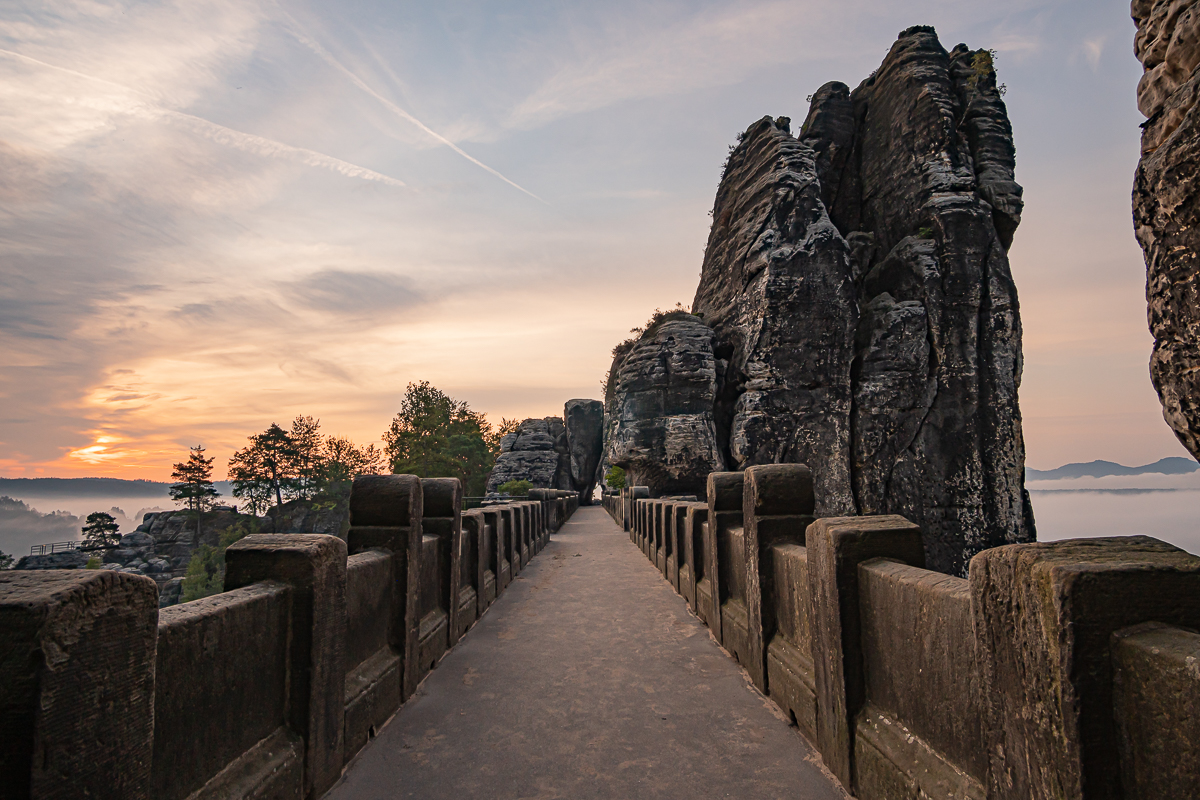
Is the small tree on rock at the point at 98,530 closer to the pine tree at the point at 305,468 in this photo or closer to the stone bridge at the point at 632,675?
the pine tree at the point at 305,468

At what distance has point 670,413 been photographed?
26891 millimetres

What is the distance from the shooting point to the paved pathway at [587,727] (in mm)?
3121

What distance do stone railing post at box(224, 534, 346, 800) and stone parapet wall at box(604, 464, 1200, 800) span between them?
107 inches

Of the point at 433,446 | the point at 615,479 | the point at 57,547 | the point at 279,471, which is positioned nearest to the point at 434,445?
the point at 433,446

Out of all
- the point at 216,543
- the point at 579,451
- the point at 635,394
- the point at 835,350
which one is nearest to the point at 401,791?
the point at 635,394

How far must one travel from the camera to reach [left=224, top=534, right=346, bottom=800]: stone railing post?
2.93 metres

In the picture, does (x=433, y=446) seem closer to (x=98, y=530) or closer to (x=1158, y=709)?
(x=98, y=530)

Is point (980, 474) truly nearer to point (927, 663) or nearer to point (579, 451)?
point (579, 451)

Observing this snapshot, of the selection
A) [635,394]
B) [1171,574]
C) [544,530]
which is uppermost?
[635,394]

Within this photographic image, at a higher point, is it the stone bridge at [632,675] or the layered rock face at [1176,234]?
the layered rock face at [1176,234]

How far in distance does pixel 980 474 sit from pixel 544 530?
23.3 m

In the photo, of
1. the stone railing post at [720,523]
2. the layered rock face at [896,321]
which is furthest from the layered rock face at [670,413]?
the stone railing post at [720,523]

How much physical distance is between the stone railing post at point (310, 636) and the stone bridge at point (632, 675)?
0.01 metres

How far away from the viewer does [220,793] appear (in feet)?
7.49
